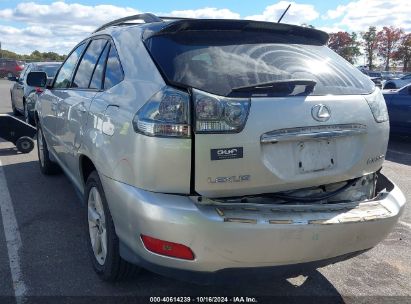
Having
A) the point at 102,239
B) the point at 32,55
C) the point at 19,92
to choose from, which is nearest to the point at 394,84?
the point at 19,92

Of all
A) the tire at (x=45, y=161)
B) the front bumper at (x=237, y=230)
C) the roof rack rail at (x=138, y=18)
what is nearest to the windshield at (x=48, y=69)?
the tire at (x=45, y=161)

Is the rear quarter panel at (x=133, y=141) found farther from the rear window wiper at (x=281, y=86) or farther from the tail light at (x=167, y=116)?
the rear window wiper at (x=281, y=86)

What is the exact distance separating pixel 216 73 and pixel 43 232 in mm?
2513

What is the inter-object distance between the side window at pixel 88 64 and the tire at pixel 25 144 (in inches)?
151

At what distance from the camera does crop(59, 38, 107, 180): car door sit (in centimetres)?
362

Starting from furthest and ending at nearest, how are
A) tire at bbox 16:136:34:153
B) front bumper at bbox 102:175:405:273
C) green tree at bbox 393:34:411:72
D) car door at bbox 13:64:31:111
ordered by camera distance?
green tree at bbox 393:34:411:72
car door at bbox 13:64:31:111
tire at bbox 16:136:34:153
front bumper at bbox 102:175:405:273

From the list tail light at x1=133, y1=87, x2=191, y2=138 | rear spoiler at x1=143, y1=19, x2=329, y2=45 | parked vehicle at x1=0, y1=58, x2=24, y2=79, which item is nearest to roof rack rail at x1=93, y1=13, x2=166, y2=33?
rear spoiler at x1=143, y1=19, x2=329, y2=45

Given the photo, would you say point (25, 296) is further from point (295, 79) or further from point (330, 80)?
point (330, 80)

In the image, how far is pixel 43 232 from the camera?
4.25m

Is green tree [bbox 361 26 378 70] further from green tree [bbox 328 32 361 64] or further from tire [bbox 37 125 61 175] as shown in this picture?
tire [bbox 37 125 61 175]

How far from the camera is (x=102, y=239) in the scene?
3.32 m

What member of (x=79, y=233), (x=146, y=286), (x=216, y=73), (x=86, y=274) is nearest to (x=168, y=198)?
(x=216, y=73)

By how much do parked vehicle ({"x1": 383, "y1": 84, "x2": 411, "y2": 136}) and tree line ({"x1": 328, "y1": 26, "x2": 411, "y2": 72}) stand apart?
51.7 m

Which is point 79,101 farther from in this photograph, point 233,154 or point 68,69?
point 233,154
